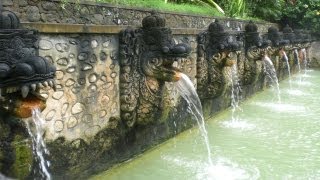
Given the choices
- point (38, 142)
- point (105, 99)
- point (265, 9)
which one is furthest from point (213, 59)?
point (265, 9)

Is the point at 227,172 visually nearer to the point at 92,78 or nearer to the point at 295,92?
the point at 92,78

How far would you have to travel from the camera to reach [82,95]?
460cm

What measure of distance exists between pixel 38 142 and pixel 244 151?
10.0 feet

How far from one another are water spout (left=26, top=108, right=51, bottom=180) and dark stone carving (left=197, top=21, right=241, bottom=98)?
4013mm

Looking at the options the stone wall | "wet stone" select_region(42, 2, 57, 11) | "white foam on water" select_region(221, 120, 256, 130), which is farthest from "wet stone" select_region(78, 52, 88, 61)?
"white foam on water" select_region(221, 120, 256, 130)

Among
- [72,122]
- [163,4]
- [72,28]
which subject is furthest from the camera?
[163,4]

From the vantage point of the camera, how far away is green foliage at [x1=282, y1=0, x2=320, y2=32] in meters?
18.4

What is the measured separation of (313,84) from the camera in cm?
1356

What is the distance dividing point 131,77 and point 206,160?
1.38m

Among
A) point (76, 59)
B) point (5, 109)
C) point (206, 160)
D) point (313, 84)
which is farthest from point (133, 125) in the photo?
point (313, 84)

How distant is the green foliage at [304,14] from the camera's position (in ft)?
60.2

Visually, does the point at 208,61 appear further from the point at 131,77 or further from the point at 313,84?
the point at 313,84

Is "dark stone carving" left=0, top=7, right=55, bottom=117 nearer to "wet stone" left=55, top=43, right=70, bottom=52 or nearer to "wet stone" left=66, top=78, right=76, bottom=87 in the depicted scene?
"wet stone" left=55, top=43, right=70, bottom=52

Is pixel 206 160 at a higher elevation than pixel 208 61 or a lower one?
lower
